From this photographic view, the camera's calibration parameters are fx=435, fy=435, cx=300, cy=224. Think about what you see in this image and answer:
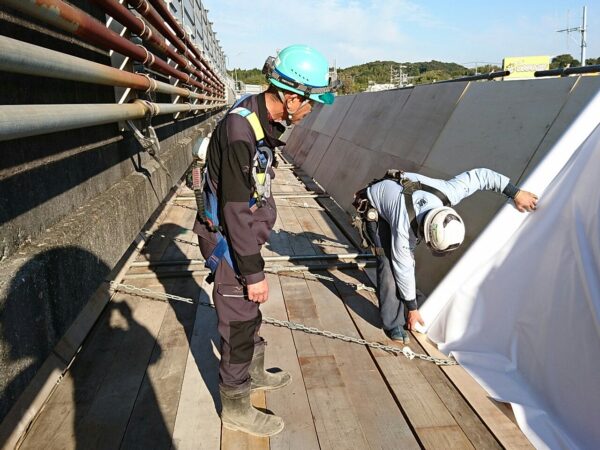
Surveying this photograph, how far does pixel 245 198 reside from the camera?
231 centimetres

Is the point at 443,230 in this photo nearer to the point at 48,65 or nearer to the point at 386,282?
the point at 386,282

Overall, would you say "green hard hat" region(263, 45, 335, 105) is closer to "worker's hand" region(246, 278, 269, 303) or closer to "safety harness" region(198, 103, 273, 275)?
"safety harness" region(198, 103, 273, 275)

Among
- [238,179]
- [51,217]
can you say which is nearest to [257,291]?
[238,179]

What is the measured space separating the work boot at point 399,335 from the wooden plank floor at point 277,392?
0.21ft

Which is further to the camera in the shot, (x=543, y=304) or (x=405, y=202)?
(x=405, y=202)

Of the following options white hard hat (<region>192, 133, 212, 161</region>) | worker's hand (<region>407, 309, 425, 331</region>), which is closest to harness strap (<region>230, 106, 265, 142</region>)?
white hard hat (<region>192, 133, 212, 161</region>)

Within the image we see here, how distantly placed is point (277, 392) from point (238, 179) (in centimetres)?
161

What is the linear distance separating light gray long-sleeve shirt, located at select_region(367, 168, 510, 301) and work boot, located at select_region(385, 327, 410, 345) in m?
0.29

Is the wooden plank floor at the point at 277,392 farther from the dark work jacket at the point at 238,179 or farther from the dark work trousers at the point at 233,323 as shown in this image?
the dark work jacket at the point at 238,179

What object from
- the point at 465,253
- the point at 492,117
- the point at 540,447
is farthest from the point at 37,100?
the point at 492,117

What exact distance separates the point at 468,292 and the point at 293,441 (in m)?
1.90

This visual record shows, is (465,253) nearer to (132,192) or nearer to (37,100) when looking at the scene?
(132,192)

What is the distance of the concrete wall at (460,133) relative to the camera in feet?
12.5

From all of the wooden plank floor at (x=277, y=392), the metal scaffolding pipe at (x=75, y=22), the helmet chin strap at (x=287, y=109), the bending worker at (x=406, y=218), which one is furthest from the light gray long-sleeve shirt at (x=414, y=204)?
the metal scaffolding pipe at (x=75, y=22)
